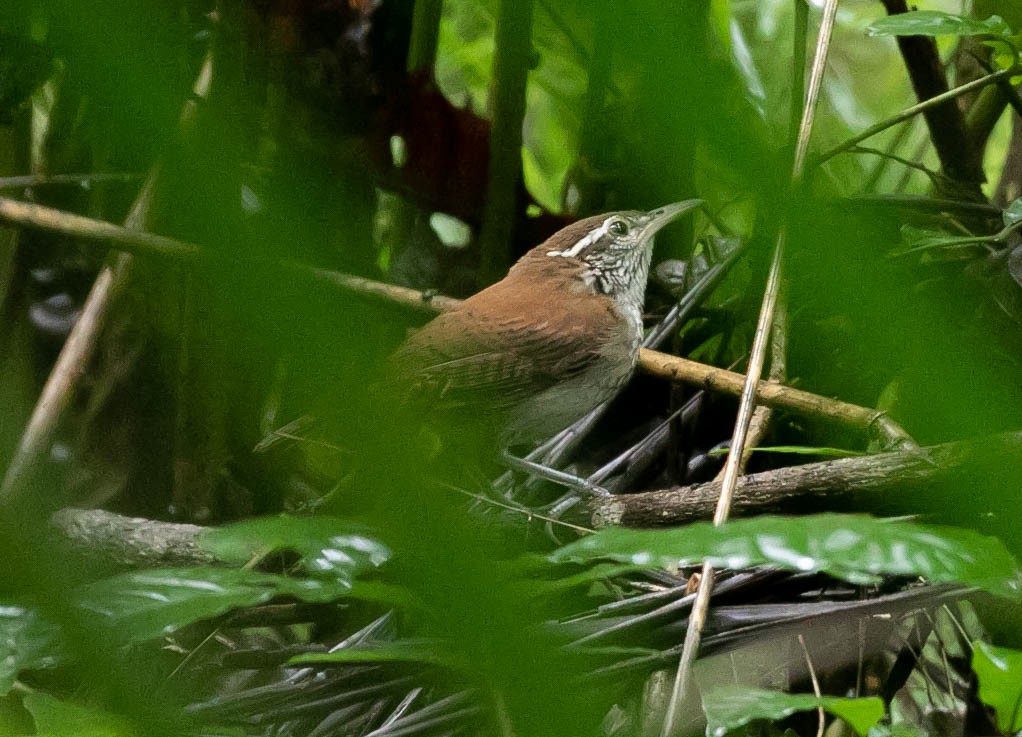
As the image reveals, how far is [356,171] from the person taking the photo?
10.0 feet

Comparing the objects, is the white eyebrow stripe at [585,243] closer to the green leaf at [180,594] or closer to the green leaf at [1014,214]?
the green leaf at [1014,214]

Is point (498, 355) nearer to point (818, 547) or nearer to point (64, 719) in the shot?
point (64, 719)

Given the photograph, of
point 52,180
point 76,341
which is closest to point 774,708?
point 76,341

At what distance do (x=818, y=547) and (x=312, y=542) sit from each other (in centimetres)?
47

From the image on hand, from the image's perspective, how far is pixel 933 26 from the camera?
223 cm

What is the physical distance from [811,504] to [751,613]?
250 millimetres

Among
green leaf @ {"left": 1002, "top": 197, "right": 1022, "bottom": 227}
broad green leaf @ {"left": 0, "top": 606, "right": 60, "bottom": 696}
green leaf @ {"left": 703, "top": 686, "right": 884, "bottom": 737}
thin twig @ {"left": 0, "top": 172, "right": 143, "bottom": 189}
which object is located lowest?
green leaf @ {"left": 703, "top": 686, "right": 884, "bottom": 737}

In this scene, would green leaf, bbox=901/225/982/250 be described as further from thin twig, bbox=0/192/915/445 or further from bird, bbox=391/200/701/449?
bird, bbox=391/200/701/449

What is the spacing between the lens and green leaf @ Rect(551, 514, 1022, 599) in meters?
0.87

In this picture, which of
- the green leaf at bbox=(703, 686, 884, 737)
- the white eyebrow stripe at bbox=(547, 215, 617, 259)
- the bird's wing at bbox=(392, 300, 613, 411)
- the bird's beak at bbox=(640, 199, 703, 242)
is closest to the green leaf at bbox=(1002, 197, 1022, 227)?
the bird's beak at bbox=(640, 199, 703, 242)

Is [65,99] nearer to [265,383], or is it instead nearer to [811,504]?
[811,504]

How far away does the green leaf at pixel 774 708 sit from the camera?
1.23 meters

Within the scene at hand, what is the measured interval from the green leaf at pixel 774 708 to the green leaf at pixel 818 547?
0.25 metres

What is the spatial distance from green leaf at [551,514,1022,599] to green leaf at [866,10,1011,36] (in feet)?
4.83
